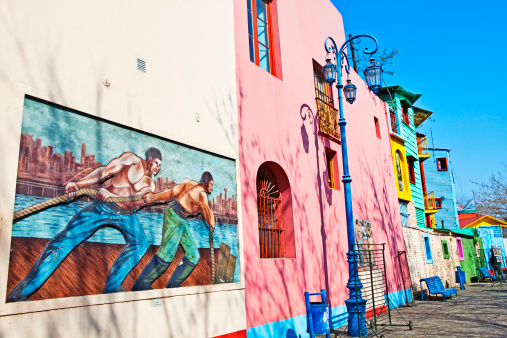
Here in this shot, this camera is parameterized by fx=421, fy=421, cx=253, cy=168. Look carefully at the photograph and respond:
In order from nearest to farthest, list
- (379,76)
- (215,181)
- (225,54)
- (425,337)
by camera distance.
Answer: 1. (215,181)
2. (225,54)
3. (425,337)
4. (379,76)

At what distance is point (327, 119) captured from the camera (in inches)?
459

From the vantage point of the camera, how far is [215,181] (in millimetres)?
7027

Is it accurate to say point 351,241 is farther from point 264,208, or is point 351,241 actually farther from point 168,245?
point 168,245

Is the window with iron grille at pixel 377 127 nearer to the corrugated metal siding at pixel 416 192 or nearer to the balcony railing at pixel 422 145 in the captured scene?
the corrugated metal siding at pixel 416 192

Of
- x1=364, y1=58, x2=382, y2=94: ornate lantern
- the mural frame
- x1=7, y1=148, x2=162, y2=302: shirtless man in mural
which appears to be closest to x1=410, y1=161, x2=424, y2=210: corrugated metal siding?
x1=364, y1=58, x2=382, y2=94: ornate lantern

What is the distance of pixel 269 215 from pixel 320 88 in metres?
4.87

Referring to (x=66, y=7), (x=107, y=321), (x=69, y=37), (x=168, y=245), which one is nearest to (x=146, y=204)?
(x=168, y=245)

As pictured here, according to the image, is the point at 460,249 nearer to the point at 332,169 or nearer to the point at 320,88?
the point at 332,169

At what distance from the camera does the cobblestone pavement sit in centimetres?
907

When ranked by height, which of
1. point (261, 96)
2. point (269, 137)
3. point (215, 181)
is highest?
point (261, 96)

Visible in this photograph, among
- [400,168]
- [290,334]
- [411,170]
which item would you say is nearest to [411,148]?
[411,170]

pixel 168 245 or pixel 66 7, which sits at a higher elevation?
pixel 66 7

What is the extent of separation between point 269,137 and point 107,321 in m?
5.11

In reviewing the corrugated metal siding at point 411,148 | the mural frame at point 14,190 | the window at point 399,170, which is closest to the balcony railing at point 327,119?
the mural frame at point 14,190
